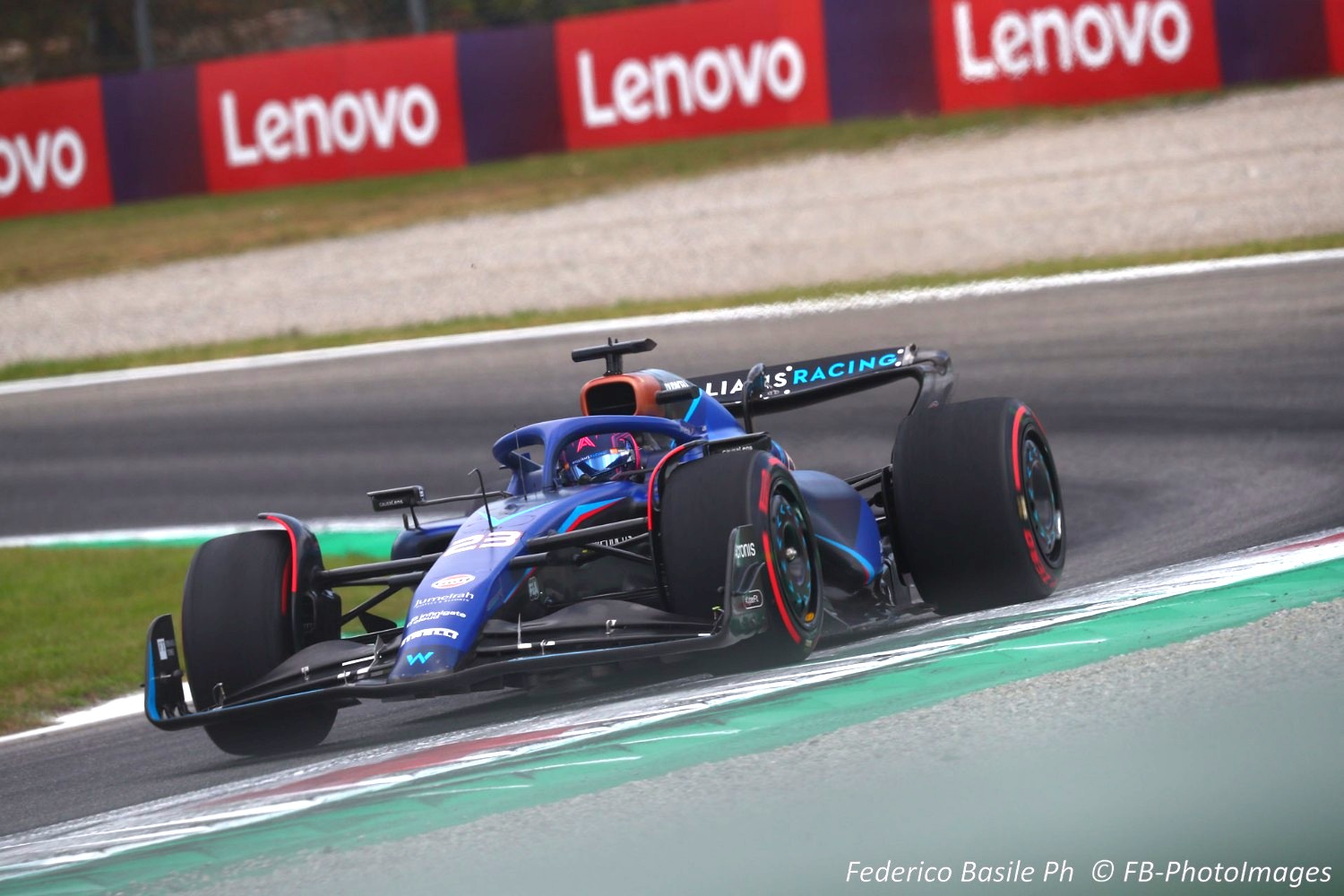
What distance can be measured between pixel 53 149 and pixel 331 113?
366cm

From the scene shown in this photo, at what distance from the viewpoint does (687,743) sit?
455 centimetres

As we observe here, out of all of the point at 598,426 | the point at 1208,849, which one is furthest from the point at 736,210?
the point at 1208,849

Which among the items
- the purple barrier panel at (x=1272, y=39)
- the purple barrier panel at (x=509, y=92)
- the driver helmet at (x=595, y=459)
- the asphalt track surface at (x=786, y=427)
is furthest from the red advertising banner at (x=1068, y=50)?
the driver helmet at (x=595, y=459)

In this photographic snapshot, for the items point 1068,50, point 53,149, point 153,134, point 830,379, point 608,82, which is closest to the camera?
point 830,379

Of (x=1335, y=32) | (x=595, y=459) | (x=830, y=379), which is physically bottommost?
(x=595, y=459)

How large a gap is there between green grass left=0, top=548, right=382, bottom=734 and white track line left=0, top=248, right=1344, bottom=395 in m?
4.68

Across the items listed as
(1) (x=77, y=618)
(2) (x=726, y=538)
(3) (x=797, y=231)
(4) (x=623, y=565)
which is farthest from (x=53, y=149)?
(2) (x=726, y=538)

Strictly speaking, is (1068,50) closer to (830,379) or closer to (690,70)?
(690,70)

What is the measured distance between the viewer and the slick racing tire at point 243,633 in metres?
6.02

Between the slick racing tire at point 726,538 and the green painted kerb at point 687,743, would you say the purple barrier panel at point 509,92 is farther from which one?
the green painted kerb at point 687,743

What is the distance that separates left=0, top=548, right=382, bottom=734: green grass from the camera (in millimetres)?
8195

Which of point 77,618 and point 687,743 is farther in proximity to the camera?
point 77,618

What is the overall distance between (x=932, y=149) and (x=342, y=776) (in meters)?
14.6

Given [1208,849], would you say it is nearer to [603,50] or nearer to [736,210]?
[736,210]
